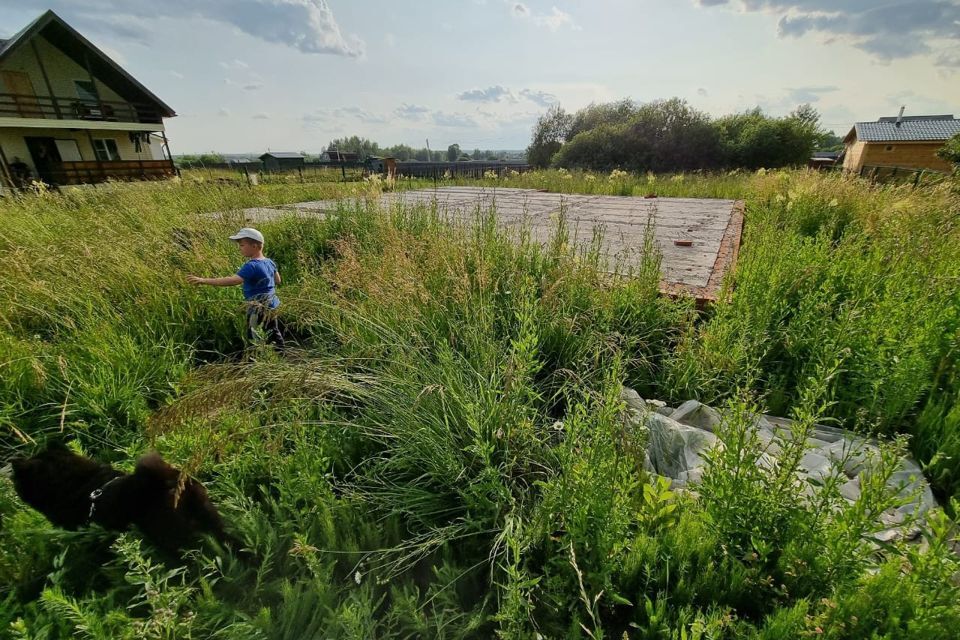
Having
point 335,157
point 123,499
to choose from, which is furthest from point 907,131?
point 335,157

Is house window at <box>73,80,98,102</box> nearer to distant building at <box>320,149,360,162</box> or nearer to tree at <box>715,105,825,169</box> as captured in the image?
distant building at <box>320,149,360,162</box>

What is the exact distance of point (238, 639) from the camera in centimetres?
106

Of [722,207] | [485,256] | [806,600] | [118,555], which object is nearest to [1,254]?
[118,555]

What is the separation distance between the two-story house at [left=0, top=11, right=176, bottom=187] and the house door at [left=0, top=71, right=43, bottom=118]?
0.03 meters

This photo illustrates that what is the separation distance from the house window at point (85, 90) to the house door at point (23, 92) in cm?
231

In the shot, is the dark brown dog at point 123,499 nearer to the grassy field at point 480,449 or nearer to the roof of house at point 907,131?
the grassy field at point 480,449

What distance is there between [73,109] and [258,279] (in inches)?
1082

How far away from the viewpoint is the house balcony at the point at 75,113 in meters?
16.8

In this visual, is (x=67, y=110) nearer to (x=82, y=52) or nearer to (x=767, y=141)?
(x=82, y=52)

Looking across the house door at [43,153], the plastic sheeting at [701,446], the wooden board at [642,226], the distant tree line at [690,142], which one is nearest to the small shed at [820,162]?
the distant tree line at [690,142]

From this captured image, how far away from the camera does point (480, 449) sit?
4.39 ft

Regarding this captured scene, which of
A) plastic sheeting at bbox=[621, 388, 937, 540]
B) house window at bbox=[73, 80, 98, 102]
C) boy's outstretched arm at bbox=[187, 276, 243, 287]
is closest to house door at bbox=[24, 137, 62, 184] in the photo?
house window at bbox=[73, 80, 98, 102]

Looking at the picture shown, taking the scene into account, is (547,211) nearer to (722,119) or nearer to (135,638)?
(135,638)

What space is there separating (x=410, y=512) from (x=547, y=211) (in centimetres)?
664
